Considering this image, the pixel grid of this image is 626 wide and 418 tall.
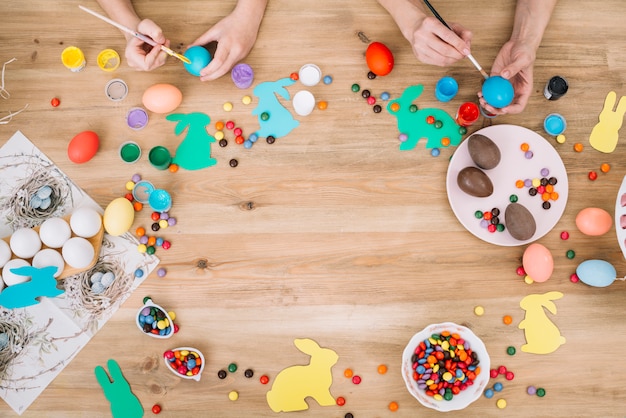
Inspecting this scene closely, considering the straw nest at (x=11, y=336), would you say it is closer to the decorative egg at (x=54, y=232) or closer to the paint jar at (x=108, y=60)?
the decorative egg at (x=54, y=232)

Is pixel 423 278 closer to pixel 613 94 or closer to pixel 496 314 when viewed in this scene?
pixel 496 314

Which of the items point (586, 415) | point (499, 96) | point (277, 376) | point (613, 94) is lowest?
point (586, 415)

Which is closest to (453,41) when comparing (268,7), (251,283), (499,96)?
(499,96)

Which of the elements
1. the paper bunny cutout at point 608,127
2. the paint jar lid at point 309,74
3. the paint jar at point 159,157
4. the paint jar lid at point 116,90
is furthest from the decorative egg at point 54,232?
the paper bunny cutout at point 608,127

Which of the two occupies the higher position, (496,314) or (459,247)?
(459,247)

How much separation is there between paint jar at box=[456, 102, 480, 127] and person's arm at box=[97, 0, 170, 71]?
0.74 metres

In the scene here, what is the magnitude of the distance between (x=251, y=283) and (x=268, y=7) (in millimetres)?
719

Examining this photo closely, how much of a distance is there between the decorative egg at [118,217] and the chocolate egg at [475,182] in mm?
786

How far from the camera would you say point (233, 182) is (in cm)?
118

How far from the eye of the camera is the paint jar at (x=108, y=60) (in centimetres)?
122

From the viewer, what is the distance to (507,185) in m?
1.16

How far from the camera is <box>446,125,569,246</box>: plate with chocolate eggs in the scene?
111cm

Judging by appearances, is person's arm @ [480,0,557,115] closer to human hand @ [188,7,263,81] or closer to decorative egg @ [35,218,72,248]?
human hand @ [188,7,263,81]

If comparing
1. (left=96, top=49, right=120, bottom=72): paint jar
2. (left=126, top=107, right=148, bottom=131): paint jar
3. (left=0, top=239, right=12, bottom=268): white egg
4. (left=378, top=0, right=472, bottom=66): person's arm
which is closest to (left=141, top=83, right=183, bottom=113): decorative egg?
(left=126, top=107, right=148, bottom=131): paint jar
